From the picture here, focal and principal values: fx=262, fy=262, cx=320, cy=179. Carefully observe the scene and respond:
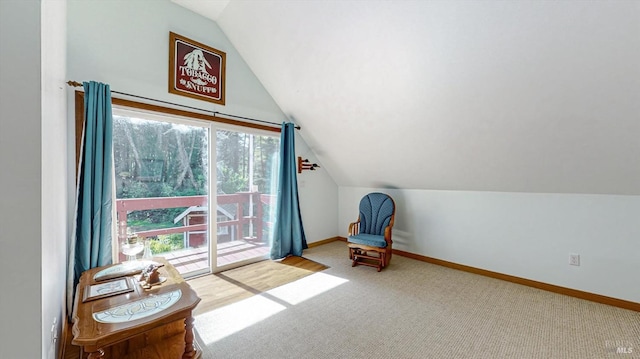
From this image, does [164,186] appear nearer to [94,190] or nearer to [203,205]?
[203,205]

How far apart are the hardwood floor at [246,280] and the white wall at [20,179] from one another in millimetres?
1755

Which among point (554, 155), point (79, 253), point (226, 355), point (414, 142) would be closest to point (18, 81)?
point (226, 355)

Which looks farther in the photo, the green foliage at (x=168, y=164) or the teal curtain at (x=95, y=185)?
the green foliage at (x=168, y=164)

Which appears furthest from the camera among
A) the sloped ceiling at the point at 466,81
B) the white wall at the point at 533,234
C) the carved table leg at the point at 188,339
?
the white wall at the point at 533,234

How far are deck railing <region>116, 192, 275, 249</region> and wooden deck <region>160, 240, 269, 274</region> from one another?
4.5 inches

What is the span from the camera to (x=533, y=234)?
3068 millimetres

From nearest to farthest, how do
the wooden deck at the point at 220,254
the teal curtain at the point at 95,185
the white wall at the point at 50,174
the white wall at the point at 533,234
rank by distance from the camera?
the white wall at the point at 50,174, the teal curtain at the point at 95,185, the white wall at the point at 533,234, the wooden deck at the point at 220,254

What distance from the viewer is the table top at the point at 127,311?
1.37 m

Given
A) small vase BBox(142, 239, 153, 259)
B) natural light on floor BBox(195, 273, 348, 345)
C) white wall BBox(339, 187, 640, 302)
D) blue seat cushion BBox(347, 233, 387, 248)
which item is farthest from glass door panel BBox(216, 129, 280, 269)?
white wall BBox(339, 187, 640, 302)

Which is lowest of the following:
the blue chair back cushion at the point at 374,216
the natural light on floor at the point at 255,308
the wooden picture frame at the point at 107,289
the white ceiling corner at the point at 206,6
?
→ the natural light on floor at the point at 255,308

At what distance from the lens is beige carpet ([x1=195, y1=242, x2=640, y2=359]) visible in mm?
1921

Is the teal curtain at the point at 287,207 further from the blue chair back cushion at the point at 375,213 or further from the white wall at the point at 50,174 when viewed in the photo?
the white wall at the point at 50,174

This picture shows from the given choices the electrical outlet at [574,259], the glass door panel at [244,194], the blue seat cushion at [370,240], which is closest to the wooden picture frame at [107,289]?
the glass door panel at [244,194]

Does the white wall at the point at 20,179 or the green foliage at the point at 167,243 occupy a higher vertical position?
the white wall at the point at 20,179
